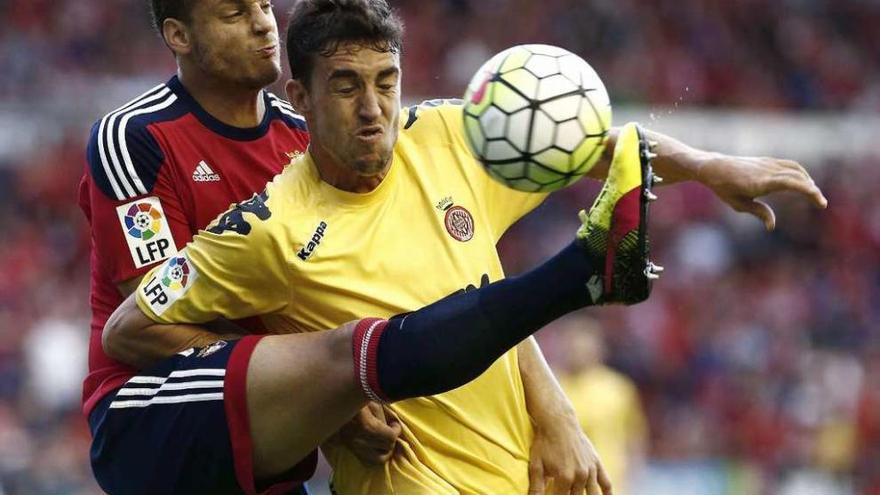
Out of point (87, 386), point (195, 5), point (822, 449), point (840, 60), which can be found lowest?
point (822, 449)

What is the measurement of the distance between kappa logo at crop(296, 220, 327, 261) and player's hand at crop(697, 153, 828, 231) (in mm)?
1166

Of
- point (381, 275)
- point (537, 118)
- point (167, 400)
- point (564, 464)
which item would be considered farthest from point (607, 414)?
point (537, 118)

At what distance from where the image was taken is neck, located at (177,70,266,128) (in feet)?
16.7

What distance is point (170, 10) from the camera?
16.9ft

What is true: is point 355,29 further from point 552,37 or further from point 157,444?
Result: point 552,37

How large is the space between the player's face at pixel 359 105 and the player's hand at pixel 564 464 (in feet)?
3.32

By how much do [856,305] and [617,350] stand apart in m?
2.78

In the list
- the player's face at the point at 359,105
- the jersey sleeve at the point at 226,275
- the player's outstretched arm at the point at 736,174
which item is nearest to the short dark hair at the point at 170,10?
the player's face at the point at 359,105

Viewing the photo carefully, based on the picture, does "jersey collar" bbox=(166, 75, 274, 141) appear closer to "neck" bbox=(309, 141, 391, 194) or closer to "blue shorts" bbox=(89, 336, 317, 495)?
"neck" bbox=(309, 141, 391, 194)

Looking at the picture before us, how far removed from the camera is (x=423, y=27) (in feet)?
56.8

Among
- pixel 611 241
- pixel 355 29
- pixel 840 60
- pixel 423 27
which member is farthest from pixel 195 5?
pixel 840 60

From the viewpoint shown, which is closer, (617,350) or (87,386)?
(87,386)

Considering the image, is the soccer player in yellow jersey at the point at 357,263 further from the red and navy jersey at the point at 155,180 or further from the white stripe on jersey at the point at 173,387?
the red and navy jersey at the point at 155,180

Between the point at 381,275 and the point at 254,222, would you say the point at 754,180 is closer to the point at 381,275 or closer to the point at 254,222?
the point at 381,275
